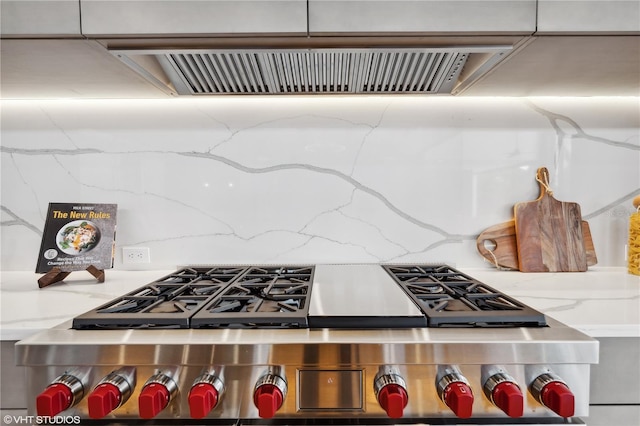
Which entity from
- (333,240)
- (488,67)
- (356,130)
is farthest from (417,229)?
(488,67)

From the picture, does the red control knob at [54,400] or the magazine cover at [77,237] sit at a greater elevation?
the magazine cover at [77,237]

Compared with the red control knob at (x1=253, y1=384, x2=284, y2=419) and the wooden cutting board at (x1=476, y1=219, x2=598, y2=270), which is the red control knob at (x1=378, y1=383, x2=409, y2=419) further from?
the wooden cutting board at (x1=476, y1=219, x2=598, y2=270)

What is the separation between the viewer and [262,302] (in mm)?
846

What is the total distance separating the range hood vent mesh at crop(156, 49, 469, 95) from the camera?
0.98 m

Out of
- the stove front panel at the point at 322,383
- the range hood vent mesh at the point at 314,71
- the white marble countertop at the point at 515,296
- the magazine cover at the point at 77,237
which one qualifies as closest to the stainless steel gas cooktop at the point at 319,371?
the stove front panel at the point at 322,383

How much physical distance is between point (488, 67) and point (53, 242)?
1.44 meters

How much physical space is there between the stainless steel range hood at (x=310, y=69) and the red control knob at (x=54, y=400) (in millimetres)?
762

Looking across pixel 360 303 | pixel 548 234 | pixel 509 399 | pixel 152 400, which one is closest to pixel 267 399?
pixel 152 400

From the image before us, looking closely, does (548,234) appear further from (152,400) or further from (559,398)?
(152,400)

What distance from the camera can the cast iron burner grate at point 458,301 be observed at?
0.71 m

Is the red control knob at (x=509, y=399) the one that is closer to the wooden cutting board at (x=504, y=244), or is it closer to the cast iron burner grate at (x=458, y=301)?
the cast iron burner grate at (x=458, y=301)

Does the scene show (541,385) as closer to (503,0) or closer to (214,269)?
(503,0)

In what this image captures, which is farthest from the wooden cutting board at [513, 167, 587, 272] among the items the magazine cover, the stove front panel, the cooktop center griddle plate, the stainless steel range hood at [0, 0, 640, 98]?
the magazine cover

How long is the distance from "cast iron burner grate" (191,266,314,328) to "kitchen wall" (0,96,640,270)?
249 millimetres
